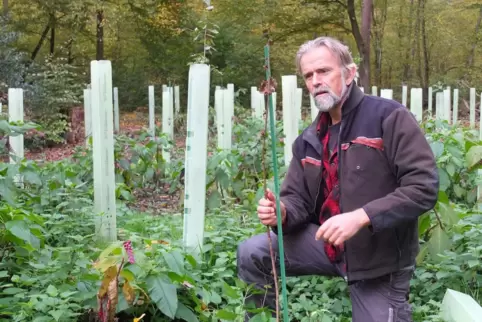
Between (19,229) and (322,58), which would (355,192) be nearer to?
(322,58)

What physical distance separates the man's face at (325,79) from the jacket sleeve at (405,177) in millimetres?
258

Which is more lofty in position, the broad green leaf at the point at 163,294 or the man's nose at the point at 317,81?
the man's nose at the point at 317,81

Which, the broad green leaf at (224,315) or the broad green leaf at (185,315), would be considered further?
the broad green leaf at (185,315)

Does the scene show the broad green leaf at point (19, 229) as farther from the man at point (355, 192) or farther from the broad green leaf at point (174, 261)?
the man at point (355, 192)

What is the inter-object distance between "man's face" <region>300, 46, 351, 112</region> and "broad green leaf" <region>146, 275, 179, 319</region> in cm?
100

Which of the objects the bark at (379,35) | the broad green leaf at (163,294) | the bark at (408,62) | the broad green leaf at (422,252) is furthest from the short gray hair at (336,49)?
the bark at (408,62)

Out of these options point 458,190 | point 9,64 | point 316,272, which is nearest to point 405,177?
point 316,272

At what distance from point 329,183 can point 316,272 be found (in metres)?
0.45

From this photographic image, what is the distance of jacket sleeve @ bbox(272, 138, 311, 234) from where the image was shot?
9.07 ft

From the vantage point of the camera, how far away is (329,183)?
268cm

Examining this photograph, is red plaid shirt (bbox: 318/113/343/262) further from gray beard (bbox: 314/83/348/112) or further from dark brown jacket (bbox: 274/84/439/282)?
gray beard (bbox: 314/83/348/112)

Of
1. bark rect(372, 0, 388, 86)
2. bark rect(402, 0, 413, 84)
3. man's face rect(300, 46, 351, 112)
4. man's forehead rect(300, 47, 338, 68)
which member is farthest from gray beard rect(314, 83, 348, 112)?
bark rect(402, 0, 413, 84)

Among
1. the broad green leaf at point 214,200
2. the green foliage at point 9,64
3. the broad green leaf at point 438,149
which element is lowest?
the broad green leaf at point 214,200

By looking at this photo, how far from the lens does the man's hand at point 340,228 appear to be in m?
2.16
